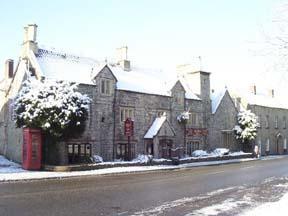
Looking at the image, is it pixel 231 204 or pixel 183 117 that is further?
pixel 183 117

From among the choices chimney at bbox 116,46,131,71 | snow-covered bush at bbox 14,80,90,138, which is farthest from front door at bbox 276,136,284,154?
snow-covered bush at bbox 14,80,90,138

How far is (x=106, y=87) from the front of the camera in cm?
3900

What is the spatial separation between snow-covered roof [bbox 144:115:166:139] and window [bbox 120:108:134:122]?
103 inches

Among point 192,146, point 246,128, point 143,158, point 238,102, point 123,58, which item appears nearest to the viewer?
point 143,158

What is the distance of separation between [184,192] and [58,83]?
16.9 meters

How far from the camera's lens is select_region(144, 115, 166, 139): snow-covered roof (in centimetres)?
4244

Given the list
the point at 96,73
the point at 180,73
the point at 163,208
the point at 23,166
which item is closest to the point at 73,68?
the point at 96,73

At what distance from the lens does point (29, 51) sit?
3678 cm

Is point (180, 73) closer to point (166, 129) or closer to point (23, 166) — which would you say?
point (166, 129)

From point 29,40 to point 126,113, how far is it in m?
11.1

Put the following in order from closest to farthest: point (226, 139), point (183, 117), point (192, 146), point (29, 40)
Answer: point (29, 40)
point (183, 117)
point (192, 146)
point (226, 139)

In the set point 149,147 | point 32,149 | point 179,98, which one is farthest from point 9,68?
point 179,98

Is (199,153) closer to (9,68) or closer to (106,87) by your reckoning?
(106,87)

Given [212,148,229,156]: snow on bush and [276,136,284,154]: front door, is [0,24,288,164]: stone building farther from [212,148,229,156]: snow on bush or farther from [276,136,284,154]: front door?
[276,136,284,154]: front door
